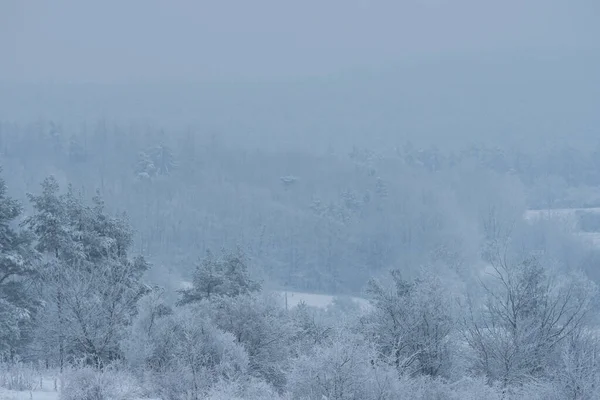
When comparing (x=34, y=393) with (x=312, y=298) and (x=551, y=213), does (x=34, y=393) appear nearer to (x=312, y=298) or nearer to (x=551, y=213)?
(x=312, y=298)

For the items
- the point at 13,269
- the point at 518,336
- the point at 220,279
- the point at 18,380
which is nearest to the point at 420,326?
the point at 518,336

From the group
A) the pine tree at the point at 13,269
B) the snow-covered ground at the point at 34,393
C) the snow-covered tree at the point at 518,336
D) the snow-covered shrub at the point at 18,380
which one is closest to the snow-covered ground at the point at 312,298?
the pine tree at the point at 13,269

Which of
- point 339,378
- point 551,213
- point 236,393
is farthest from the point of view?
point 551,213

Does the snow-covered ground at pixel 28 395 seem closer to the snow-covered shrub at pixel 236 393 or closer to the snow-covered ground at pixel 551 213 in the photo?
the snow-covered shrub at pixel 236 393

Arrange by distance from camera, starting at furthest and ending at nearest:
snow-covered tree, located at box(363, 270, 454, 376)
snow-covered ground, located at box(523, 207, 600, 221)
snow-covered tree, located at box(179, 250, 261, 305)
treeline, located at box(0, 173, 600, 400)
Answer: snow-covered ground, located at box(523, 207, 600, 221) → snow-covered tree, located at box(179, 250, 261, 305) → snow-covered tree, located at box(363, 270, 454, 376) → treeline, located at box(0, 173, 600, 400)

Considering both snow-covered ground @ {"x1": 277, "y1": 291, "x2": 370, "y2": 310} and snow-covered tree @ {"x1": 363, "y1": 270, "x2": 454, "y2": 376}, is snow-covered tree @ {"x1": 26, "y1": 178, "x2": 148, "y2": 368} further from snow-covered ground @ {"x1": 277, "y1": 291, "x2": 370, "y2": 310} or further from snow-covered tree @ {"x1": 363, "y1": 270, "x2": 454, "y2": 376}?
snow-covered ground @ {"x1": 277, "y1": 291, "x2": 370, "y2": 310}

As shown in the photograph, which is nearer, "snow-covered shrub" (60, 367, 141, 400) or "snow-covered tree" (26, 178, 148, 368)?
"snow-covered shrub" (60, 367, 141, 400)

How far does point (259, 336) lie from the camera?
846 inches

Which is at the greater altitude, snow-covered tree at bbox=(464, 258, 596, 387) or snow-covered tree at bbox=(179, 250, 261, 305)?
snow-covered tree at bbox=(464, 258, 596, 387)

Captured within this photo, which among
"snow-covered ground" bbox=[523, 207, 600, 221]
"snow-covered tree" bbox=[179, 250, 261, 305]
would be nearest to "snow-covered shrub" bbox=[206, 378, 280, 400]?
"snow-covered tree" bbox=[179, 250, 261, 305]

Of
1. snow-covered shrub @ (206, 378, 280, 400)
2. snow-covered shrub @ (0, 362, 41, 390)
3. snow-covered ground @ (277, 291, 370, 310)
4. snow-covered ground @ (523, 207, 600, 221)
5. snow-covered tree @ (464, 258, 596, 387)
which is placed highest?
snow-covered shrub @ (0, 362, 41, 390)

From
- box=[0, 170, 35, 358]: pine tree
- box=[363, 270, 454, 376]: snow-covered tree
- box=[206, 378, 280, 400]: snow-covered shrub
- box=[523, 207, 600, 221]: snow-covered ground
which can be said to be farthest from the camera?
box=[523, 207, 600, 221]: snow-covered ground

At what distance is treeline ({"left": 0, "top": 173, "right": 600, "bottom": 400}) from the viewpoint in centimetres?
1170

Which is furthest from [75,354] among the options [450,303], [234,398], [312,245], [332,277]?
[312,245]
